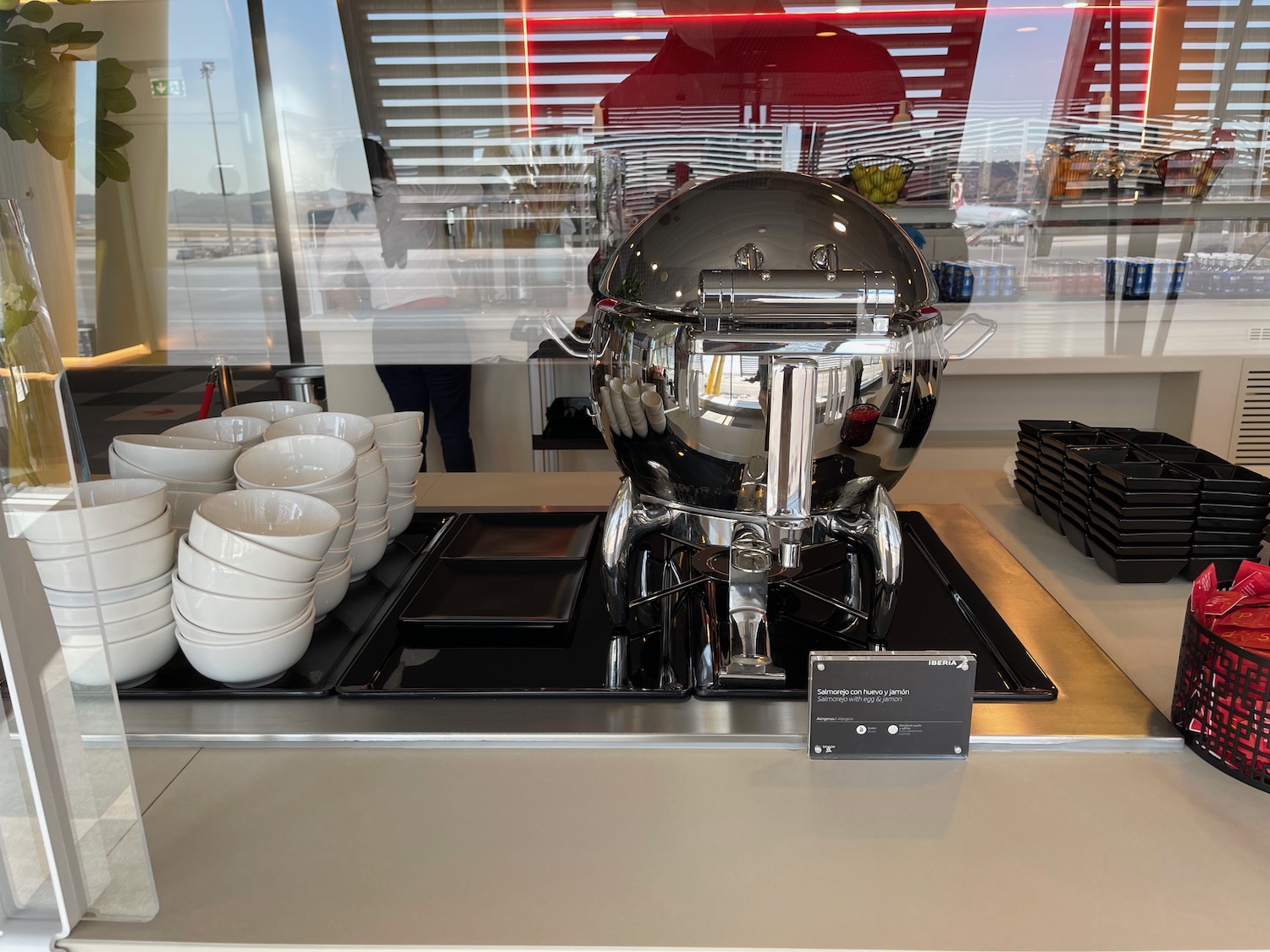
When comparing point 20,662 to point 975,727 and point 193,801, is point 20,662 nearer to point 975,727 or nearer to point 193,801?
point 193,801

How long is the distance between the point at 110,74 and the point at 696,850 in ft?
7.20

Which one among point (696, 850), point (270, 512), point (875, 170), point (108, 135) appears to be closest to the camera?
point (696, 850)

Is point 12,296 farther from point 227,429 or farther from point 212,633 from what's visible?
point 227,429

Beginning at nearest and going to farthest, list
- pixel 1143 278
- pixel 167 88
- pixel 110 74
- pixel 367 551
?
pixel 367 551
pixel 110 74
pixel 1143 278
pixel 167 88

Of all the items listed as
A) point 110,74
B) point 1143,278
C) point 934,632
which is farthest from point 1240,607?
point 110,74

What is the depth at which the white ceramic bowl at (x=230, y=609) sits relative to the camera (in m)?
0.59

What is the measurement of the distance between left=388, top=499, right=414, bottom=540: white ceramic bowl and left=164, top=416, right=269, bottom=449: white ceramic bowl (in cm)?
14

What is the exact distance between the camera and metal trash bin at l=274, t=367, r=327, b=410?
2.53 meters

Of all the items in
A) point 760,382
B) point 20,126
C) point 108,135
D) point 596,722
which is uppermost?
point 108,135

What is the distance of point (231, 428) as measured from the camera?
2.89 feet

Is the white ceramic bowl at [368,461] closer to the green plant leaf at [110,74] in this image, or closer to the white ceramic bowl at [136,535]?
the white ceramic bowl at [136,535]

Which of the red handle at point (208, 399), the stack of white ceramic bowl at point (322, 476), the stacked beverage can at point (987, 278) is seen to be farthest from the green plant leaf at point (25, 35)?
the stacked beverage can at point (987, 278)

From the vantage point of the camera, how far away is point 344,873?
47 cm

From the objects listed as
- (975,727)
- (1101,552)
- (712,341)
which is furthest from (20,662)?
(1101,552)
